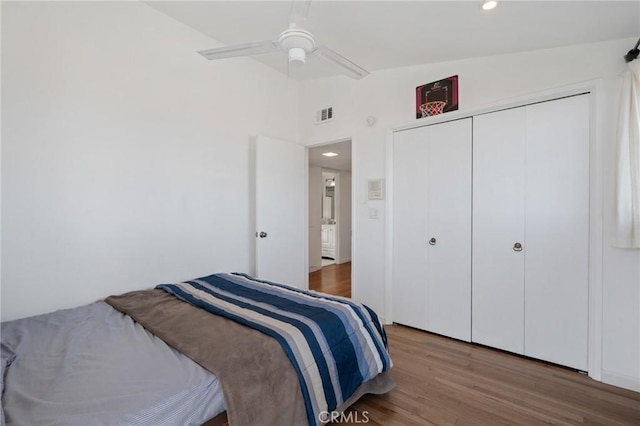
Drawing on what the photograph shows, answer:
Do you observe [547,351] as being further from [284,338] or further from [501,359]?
[284,338]

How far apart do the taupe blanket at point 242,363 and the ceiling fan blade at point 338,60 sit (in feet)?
5.26

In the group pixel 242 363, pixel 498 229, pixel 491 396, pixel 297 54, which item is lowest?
pixel 491 396

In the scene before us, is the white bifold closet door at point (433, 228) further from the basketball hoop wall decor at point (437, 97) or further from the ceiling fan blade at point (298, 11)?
the ceiling fan blade at point (298, 11)

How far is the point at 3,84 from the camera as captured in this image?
5.65 ft

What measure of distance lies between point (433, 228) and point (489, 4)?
1.77 m

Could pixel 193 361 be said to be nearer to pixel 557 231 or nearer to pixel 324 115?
pixel 557 231

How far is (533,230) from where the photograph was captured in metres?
2.27

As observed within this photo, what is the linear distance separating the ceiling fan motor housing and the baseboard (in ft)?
9.56

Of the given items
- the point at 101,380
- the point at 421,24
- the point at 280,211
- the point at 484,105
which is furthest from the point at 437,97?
the point at 101,380

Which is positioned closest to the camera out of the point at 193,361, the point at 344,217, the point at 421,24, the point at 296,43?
the point at 193,361

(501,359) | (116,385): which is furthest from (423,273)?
(116,385)

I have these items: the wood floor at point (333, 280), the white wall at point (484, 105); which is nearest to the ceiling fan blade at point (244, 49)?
the white wall at point (484, 105)

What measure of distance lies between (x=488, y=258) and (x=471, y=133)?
3.70 feet

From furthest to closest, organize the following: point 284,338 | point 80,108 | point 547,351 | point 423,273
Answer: point 423,273, point 547,351, point 80,108, point 284,338
